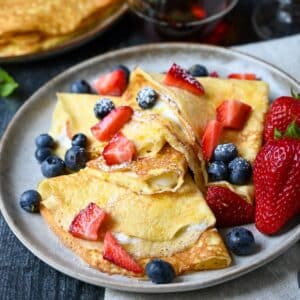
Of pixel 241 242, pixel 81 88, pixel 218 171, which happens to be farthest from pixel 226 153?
pixel 81 88

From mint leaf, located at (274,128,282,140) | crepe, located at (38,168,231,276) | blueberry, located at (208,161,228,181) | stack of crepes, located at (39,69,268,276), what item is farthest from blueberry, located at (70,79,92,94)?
mint leaf, located at (274,128,282,140)

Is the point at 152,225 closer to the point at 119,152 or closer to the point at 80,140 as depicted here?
the point at 119,152

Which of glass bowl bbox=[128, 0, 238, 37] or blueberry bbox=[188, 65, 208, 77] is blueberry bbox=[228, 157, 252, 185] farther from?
glass bowl bbox=[128, 0, 238, 37]

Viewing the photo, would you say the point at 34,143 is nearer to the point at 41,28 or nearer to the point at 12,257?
the point at 12,257

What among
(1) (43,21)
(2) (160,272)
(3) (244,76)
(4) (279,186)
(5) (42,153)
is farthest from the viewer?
(1) (43,21)

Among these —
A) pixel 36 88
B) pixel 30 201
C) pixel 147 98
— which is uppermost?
pixel 147 98

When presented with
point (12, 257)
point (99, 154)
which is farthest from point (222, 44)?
point (12, 257)
